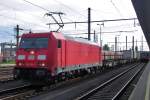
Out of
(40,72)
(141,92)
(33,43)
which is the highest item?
(33,43)

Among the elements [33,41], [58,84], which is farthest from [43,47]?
[58,84]

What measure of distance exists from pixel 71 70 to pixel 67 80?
0.73 m

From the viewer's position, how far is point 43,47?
20.0 metres

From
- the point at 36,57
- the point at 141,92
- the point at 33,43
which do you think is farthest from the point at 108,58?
the point at 141,92

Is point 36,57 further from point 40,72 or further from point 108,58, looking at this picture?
point 108,58

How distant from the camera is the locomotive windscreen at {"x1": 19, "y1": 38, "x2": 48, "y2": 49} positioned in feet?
66.0

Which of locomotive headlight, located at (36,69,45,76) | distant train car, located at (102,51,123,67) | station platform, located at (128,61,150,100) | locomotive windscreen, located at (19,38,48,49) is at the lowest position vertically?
station platform, located at (128,61,150,100)

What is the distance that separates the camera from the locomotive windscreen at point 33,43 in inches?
792

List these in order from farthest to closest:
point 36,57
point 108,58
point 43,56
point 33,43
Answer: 1. point 108,58
2. point 33,43
3. point 36,57
4. point 43,56

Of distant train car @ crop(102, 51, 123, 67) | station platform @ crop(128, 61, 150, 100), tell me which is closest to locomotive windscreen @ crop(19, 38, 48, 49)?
station platform @ crop(128, 61, 150, 100)

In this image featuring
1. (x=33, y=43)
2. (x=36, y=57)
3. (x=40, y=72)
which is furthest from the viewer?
(x=33, y=43)

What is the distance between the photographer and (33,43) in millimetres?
20484

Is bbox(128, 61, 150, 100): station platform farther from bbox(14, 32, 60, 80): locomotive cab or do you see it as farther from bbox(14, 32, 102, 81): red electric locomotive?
bbox(14, 32, 60, 80): locomotive cab

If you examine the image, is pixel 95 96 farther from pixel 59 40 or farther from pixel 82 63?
pixel 82 63
